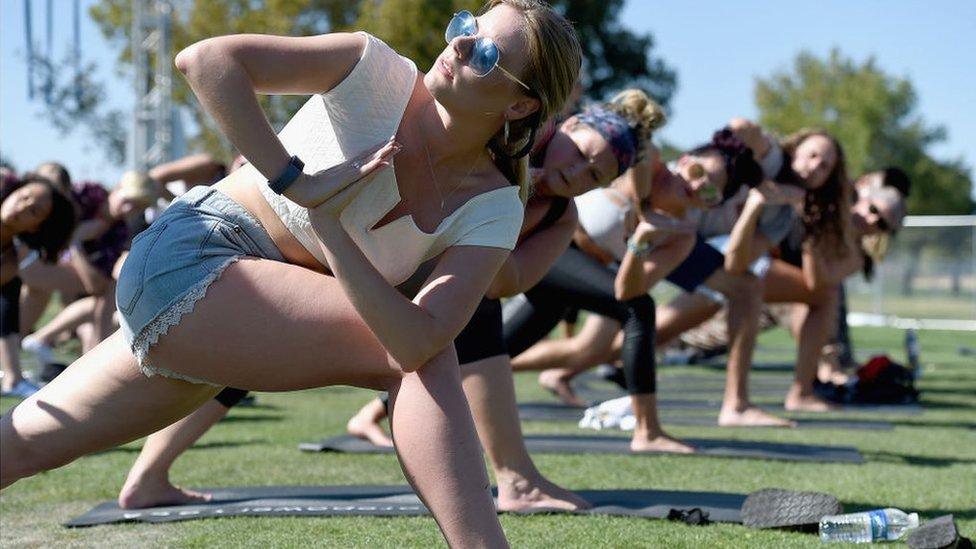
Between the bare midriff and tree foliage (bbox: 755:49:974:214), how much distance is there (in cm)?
4037

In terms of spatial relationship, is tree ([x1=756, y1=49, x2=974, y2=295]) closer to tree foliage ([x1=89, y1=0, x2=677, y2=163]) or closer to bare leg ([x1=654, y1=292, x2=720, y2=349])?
tree foliage ([x1=89, y1=0, x2=677, y2=163])

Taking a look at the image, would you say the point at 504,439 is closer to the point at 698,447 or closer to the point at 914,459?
the point at 698,447

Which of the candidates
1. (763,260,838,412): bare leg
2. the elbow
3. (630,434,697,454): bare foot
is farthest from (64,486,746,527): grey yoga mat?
(763,260,838,412): bare leg

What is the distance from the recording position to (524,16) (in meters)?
2.54

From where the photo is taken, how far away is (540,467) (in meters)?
5.25

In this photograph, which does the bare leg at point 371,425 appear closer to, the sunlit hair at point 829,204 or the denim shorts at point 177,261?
the sunlit hair at point 829,204

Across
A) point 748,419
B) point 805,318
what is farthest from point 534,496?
point 805,318

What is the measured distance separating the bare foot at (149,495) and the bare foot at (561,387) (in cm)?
392

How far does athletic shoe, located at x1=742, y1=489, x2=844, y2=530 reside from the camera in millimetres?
3912

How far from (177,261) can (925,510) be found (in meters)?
3.04

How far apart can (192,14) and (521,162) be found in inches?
905

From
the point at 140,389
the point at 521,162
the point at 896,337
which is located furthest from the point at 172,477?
the point at 896,337

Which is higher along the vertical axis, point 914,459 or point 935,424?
point 914,459

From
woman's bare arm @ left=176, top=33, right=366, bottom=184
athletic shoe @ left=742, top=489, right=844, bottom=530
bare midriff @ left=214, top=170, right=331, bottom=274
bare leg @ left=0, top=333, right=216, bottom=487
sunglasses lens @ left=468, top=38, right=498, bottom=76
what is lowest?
athletic shoe @ left=742, top=489, right=844, bottom=530
